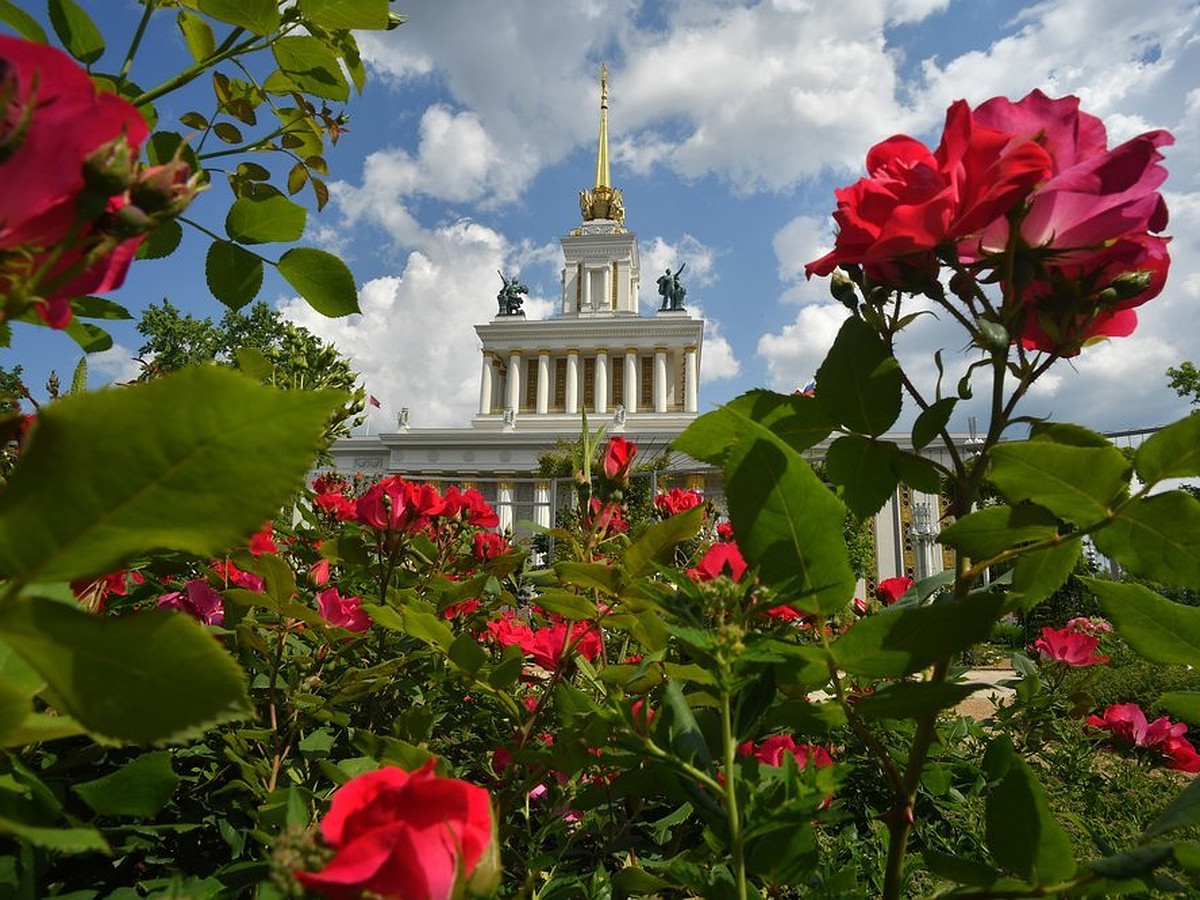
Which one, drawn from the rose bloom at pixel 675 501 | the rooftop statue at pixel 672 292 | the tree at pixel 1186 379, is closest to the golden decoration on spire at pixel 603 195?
the rooftop statue at pixel 672 292

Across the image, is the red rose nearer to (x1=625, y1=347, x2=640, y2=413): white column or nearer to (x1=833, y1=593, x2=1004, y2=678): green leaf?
(x1=833, y1=593, x2=1004, y2=678): green leaf

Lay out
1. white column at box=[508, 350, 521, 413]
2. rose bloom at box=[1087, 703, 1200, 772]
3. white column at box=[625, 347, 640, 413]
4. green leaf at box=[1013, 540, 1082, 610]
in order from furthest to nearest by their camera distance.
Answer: white column at box=[508, 350, 521, 413], white column at box=[625, 347, 640, 413], rose bloom at box=[1087, 703, 1200, 772], green leaf at box=[1013, 540, 1082, 610]

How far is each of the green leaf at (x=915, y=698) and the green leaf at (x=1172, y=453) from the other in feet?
0.51

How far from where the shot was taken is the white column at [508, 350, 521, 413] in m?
26.2

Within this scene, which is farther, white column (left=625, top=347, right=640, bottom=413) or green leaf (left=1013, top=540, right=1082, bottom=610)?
white column (left=625, top=347, right=640, bottom=413)

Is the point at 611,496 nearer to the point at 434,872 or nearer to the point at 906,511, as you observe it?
the point at 434,872

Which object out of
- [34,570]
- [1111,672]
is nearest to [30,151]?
[34,570]

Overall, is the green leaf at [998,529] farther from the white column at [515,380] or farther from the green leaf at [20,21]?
the white column at [515,380]

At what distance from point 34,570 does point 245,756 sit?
2.08 feet

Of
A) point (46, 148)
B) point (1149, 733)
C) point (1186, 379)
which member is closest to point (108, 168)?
point (46, 148)

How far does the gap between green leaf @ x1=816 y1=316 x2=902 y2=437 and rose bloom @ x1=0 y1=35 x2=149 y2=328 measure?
A: 0.35 m

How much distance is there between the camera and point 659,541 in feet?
1.94

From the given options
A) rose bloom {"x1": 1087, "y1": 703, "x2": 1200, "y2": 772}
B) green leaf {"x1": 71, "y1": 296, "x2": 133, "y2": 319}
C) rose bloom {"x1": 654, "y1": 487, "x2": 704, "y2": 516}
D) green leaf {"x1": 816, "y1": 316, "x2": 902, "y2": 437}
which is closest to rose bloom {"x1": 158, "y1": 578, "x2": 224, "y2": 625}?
green leaf {"x1": 71, "y1": 296, "x2": 133, "y2": 319}

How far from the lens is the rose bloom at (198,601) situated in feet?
2.46
